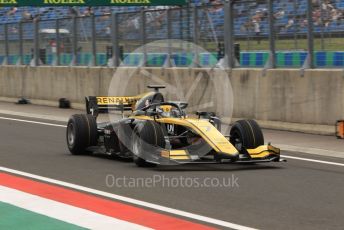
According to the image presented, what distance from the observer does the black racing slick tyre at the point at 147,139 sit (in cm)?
1066

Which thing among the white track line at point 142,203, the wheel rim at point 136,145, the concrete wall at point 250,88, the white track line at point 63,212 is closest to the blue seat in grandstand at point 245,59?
the concrete wall at point 250,88

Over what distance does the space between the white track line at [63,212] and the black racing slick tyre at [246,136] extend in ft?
11.5

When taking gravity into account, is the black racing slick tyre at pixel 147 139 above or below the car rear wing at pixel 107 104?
below

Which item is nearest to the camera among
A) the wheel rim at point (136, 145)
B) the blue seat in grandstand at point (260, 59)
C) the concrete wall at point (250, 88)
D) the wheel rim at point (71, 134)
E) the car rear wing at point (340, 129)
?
the wheel rim at point (136, 145)

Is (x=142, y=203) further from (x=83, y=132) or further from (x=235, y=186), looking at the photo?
(x=83, y=132)

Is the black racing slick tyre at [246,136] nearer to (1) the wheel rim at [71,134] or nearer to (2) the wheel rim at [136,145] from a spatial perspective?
(2) the wheel rim at [136,145]

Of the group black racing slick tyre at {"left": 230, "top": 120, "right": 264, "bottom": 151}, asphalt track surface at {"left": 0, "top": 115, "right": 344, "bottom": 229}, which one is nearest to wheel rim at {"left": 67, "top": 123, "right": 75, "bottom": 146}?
asphalt track surface at {"left": 0, "top": 115, "right": 344, "bottom": 229}

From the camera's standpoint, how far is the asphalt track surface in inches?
299

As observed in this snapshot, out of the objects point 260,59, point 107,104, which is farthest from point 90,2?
point 107,104

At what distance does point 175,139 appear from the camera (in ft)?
36.7

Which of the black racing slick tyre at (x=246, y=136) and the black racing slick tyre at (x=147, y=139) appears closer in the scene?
the black racing slick tyre at (x=147, y=139)

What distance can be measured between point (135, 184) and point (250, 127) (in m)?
2.37

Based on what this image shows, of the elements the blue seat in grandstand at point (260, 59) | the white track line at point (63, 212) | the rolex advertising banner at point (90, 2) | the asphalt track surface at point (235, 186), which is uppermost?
the rolex advertising banner at point (90, 2)

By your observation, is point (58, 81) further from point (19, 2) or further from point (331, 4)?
point (331, 4)
